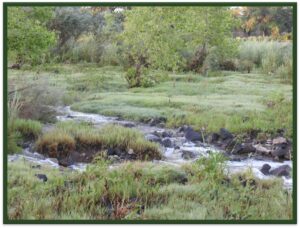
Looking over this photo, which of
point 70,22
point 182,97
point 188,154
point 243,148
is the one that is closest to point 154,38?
point 182,97

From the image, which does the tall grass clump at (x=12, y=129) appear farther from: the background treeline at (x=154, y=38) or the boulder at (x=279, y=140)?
the boulder at (x=279, y=140)

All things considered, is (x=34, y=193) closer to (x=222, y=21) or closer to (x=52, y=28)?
(x=52, y=28)

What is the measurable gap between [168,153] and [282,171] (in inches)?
44.9

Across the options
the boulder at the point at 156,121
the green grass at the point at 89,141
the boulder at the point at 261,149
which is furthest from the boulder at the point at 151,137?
the boulder at the point at 261,149

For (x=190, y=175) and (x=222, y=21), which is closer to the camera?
(x=190, y=175)

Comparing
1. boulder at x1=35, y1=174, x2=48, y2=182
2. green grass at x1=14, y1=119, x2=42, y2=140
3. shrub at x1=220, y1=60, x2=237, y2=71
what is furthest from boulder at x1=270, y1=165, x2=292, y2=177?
green grass at x1=14, y1=119, x2=42, y2=140

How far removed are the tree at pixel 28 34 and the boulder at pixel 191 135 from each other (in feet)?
5.57

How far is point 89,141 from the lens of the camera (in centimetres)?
620

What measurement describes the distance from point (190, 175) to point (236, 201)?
520 mm

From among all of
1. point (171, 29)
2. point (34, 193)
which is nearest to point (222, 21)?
point (171, 29)

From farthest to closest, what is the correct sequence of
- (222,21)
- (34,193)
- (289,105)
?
(222,21), (289,105), (34,193)

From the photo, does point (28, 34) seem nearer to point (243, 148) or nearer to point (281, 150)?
point (243, 148)

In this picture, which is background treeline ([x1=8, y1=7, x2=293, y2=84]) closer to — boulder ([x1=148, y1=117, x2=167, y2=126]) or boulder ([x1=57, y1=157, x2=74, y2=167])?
boulder ([x1=148, y1=117, x2=167, y2=126])

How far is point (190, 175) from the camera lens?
601 centimetres
